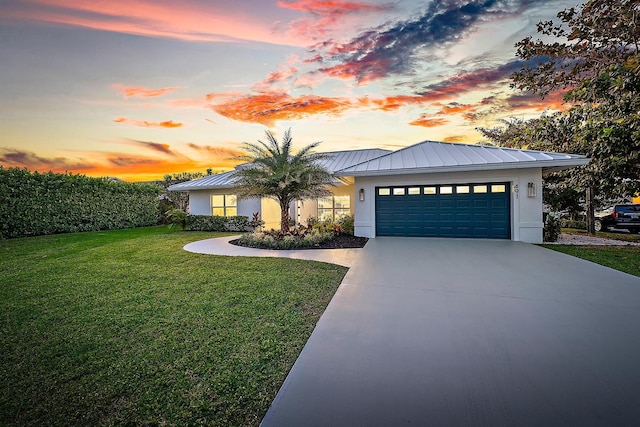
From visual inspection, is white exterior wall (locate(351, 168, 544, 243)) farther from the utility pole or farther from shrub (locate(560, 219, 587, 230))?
shrub (locate(560, 219, 587, 230))

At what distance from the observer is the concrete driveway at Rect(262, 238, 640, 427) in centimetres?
212

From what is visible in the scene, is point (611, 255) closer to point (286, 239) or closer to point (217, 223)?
point (286, 239)

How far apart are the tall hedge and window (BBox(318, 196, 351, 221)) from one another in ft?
38.0

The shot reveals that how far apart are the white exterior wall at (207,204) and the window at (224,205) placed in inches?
9.6

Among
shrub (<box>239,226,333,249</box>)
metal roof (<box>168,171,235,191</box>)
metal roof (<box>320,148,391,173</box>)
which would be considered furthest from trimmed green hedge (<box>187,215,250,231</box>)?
metal roof (<box>320,148,391,173</box>)

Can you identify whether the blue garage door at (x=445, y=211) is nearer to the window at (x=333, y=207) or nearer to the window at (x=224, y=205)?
the window at (x=333, y=207)

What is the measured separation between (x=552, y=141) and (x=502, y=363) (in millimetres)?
14750

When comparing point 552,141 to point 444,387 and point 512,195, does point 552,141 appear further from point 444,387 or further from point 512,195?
point 444,387

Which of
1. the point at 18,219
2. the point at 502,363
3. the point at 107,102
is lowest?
the point at 502,363

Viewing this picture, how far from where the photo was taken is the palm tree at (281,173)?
10406 millimetres

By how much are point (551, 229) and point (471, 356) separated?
1060 centimetres

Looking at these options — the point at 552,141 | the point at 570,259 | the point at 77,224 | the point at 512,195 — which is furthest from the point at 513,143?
the point at 77,224

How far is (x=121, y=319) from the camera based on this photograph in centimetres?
392

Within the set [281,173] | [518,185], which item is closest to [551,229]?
[518,185]
